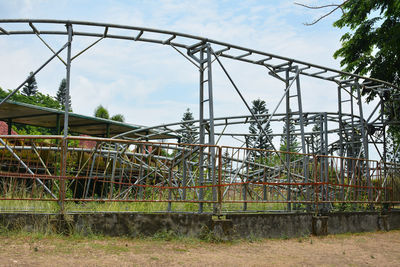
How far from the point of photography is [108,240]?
23.9 feet

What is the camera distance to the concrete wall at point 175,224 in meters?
7.30

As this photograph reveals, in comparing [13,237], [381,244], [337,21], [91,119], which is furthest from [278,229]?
[337,21]

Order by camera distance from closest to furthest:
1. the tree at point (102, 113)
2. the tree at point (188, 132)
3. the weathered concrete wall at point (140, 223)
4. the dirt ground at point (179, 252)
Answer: the dirt ground at point (179, 252) < the weathered concrete wall at point (140, 223) < the tree at point (188, 132) < the tree at point (102, 113)

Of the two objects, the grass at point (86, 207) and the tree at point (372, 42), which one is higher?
the tree at point (372, 42)

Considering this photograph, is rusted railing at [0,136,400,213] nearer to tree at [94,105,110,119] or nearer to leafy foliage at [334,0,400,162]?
leafy foliage at [334,0,400,162]

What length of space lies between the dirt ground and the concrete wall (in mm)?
229

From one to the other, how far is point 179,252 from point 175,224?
1.15 m

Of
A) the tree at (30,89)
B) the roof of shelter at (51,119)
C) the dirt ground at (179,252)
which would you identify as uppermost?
the tree at (30,89)

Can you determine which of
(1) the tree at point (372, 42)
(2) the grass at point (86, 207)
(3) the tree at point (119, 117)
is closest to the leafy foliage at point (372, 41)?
(1) the tree at point (372, 42)

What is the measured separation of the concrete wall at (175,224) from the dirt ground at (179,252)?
229mm

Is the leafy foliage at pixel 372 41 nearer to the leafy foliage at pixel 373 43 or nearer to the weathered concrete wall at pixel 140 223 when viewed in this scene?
the leafy foliage at pixel 373 43

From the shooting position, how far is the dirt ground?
5.83 metres


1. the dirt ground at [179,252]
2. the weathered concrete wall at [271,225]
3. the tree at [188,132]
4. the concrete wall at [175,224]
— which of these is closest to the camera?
the dirt ground at [179,252]

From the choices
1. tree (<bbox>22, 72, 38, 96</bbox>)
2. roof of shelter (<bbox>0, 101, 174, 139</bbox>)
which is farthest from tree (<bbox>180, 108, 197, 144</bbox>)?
tree (<bbox>22, 72, 38, 96</bbox>)
